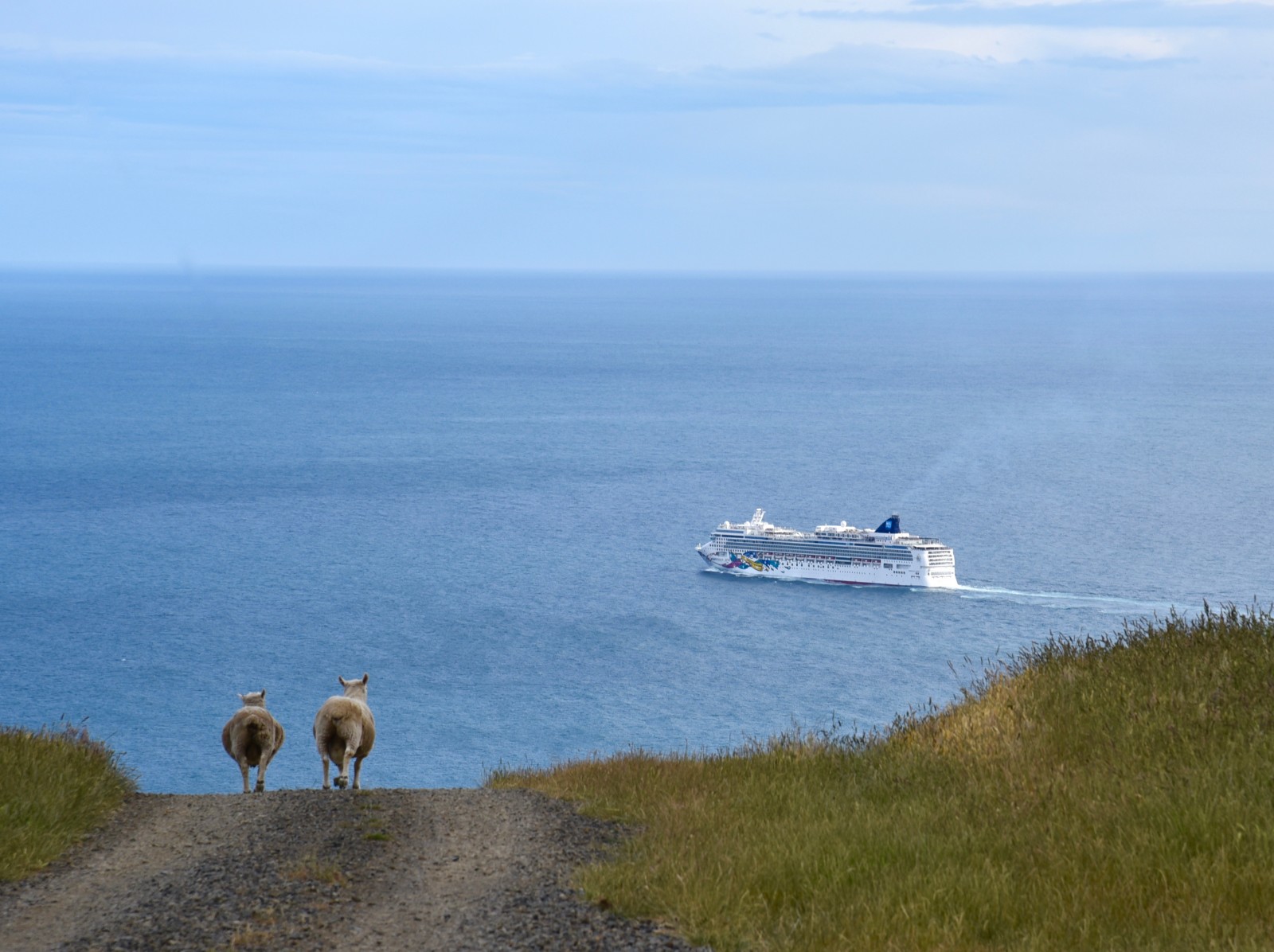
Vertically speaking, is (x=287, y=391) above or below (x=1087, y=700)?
below

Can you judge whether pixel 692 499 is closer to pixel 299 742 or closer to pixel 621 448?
pixel 621 448

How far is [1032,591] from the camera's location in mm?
83438

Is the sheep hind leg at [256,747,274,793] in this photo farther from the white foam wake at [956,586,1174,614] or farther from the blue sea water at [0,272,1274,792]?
the white foam wake at [956,586,1174,614]

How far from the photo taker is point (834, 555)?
9225 centimetres

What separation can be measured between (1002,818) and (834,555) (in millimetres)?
85193

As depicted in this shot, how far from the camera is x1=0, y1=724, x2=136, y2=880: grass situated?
27.3 ft

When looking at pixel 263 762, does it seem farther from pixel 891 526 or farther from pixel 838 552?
pixel 838 552

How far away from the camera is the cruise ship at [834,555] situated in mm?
88875

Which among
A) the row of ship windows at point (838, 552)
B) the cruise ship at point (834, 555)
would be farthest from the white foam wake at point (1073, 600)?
the row of ship windows at point (838, 552)

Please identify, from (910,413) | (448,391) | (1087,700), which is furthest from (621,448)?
(1087,700)

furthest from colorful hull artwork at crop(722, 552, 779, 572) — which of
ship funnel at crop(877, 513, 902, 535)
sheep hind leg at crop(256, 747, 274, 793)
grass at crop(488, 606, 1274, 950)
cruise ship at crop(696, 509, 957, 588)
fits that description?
grass at crop(488, 606, 1274, 950)

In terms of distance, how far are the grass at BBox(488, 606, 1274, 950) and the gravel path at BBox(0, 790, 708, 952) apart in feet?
1.61

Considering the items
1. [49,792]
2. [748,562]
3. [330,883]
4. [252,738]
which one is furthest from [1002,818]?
[748,562]

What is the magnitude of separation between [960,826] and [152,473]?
11841 cm
